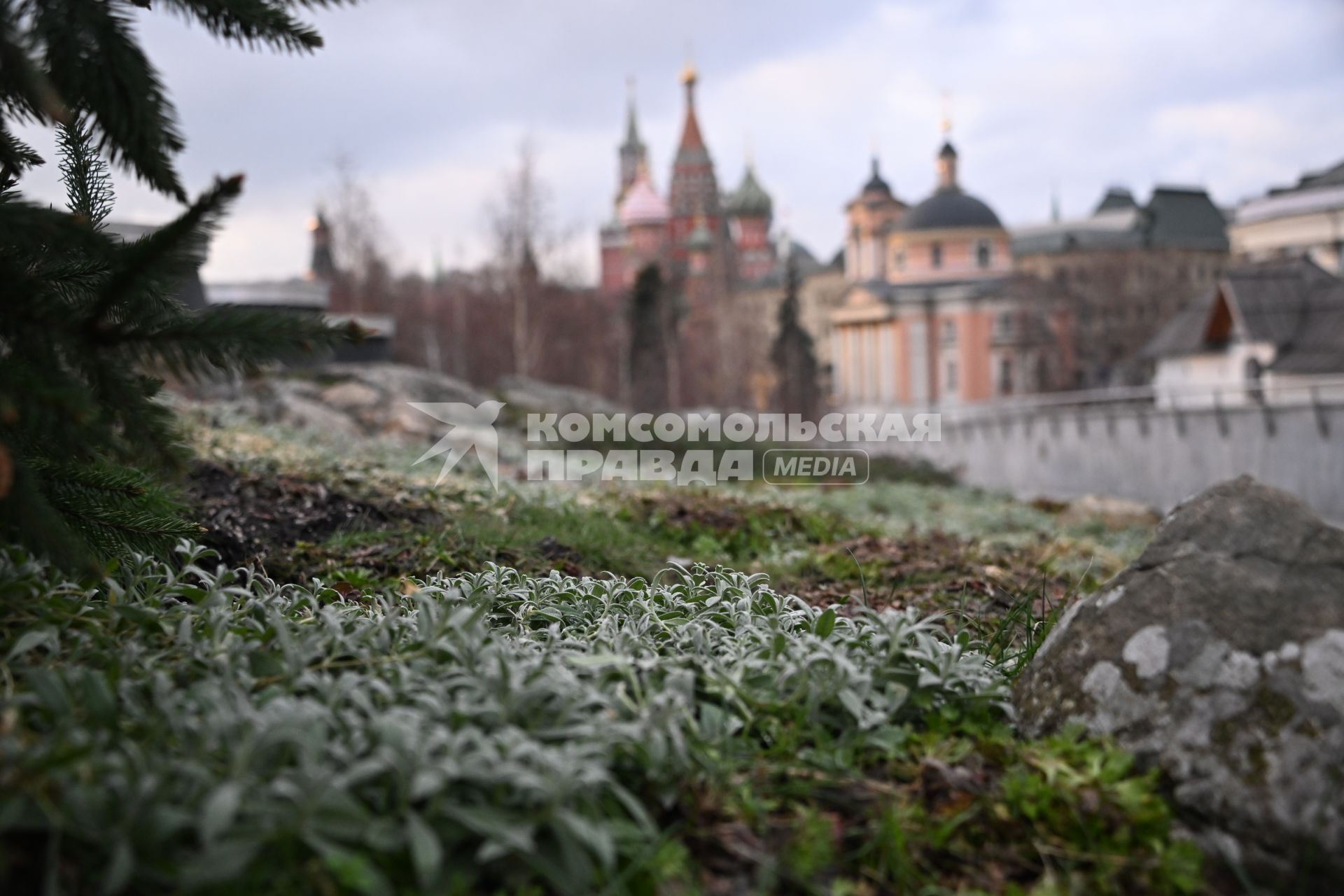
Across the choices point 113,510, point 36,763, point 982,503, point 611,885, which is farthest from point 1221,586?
point 982,503

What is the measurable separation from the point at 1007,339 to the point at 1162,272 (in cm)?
806

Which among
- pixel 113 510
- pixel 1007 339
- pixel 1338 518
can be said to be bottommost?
pixel 1338 518

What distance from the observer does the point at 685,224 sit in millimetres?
72688

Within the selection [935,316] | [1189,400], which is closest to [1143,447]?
[1189,400]

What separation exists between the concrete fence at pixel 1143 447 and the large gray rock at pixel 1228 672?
17.3m

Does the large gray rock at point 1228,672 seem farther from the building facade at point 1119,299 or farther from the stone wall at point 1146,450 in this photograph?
the building facade at point 1119,299

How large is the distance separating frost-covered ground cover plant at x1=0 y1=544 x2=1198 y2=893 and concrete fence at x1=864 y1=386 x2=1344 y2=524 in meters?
17.9

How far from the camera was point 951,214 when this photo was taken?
191ft

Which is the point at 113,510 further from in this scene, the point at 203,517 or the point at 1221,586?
the point at 1221,586

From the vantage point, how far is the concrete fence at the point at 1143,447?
2003cm

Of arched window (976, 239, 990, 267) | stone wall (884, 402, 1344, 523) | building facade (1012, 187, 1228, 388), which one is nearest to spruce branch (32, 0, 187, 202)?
stone wall (884, 402, 1344, 523)

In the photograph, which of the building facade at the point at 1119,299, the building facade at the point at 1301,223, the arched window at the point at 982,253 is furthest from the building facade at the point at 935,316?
the building facade at the point at 1301,223

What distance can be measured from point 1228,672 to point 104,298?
2.56 metres

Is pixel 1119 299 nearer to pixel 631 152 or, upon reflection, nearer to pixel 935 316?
pixel 935 316
